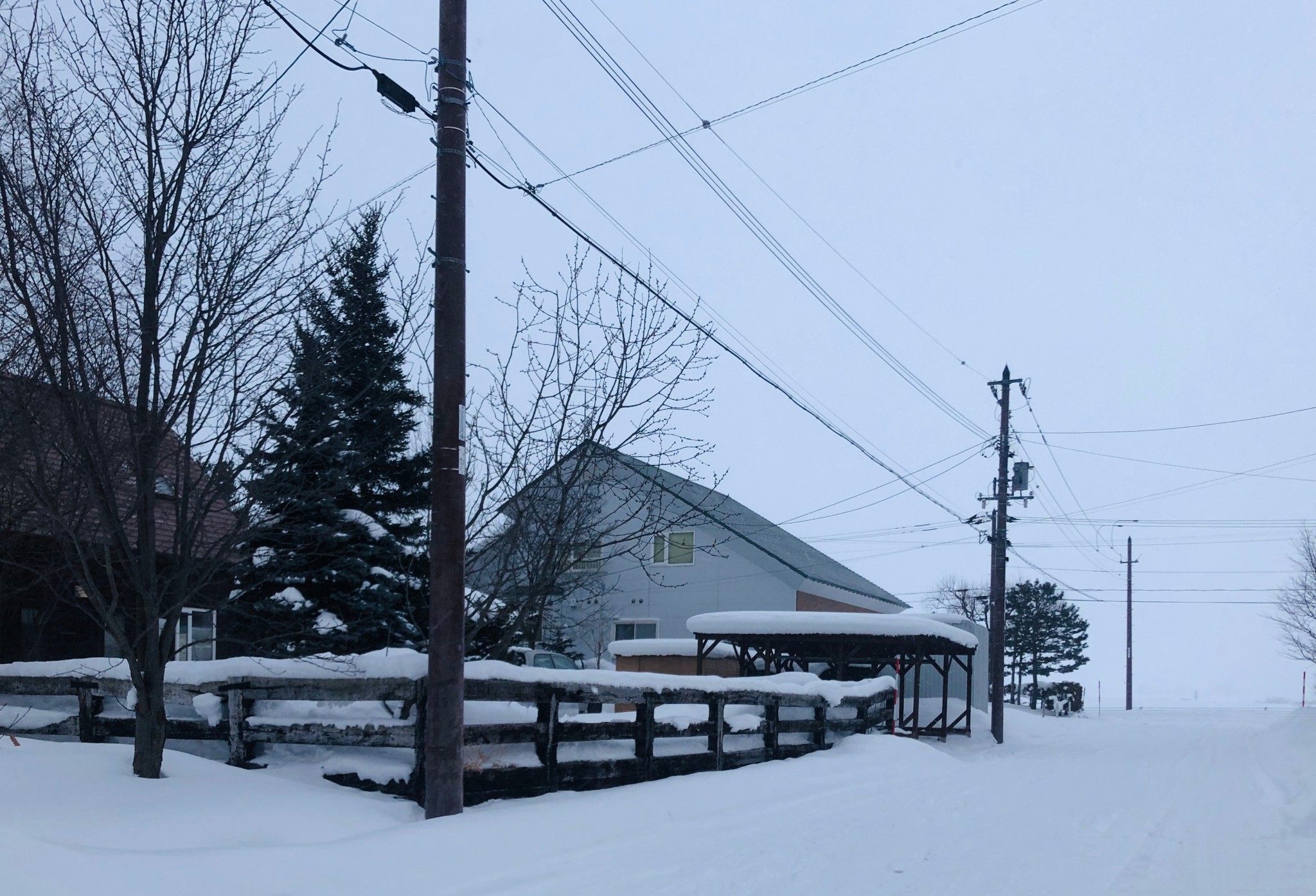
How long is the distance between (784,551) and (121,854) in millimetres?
32735

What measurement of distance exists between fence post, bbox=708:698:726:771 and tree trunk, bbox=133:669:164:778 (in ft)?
20.0

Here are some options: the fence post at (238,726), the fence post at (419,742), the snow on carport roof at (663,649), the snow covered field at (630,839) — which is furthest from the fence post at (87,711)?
the snow on carport roof at (663,649)

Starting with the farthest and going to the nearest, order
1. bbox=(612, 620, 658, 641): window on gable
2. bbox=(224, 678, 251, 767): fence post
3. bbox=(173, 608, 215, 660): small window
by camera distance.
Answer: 1. bbox=(612, 620, 658, 641): window on gable
2. bbox=(173, 608, 215, 660): small window
3. bbox=(224, 678, 251, 767): fence post

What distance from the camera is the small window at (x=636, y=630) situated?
3644cm

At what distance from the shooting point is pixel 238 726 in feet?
29.1

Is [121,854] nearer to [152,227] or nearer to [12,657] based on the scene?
[152,227]

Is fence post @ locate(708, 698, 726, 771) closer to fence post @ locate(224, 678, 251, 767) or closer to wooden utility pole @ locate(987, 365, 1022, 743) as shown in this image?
fence post @ locate(224, 678, 251, 767)

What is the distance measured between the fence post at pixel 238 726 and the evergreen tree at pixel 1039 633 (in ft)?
207

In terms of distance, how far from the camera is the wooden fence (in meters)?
8.66

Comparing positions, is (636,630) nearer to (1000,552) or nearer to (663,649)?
(663,649)

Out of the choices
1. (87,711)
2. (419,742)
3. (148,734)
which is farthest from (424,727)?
(87,711)

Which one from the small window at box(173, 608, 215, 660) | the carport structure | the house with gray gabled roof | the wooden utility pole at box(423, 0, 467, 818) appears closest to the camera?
the wooden utility pole at box(423, 0, 467, 818)

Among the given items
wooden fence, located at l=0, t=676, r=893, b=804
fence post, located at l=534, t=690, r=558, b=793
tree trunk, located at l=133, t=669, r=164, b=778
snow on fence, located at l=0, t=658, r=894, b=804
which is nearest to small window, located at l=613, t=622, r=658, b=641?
snow on fence, located at l=0, t=658, r=894, b=804

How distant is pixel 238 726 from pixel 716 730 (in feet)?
18.0
